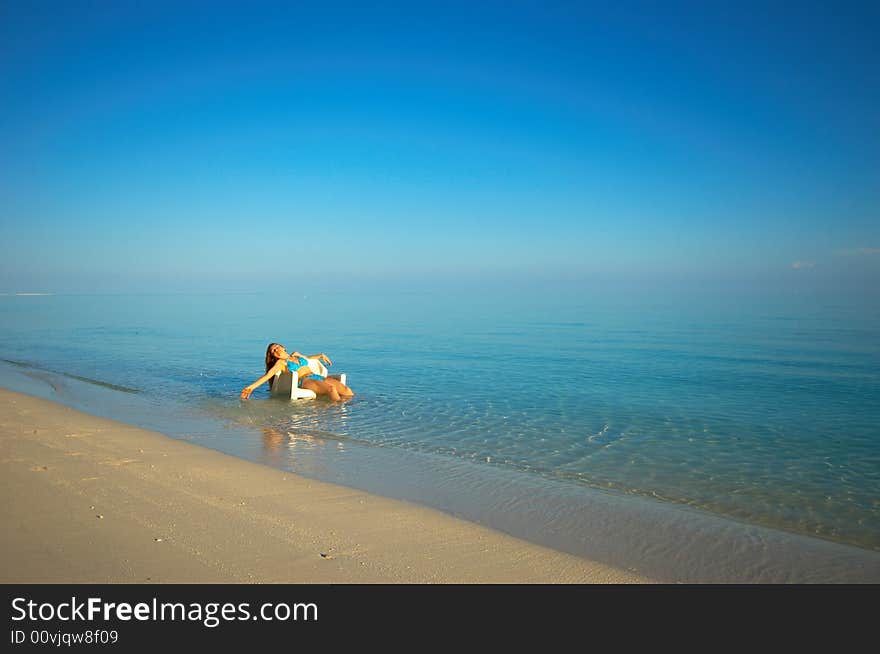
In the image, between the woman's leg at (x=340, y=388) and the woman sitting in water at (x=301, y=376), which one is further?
the woman's leg at (x=340, y=388)

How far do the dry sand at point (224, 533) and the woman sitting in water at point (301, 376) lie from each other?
23.3ft

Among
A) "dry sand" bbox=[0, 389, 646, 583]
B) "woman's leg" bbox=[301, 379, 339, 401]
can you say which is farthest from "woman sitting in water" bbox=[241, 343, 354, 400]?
"dry sand" bbox=[0, 389, 646, 583]

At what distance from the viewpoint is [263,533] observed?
5.96 m

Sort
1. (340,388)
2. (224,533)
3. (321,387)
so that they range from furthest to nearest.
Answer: (340,388)
(321,387)
(224,533)

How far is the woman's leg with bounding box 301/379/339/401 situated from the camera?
15836 mm

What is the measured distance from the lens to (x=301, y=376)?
16.5 m

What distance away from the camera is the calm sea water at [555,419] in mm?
8250

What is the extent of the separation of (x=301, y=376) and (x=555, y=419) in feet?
24.5
